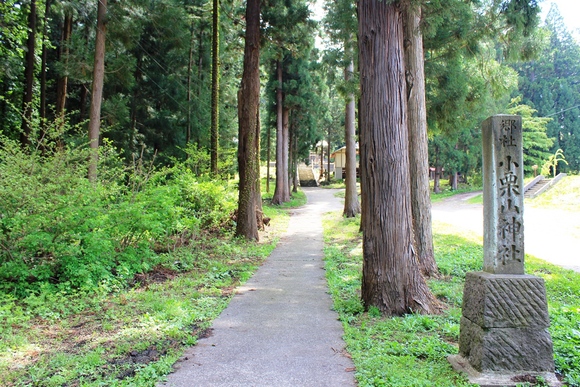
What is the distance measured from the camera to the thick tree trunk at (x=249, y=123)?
1198cm

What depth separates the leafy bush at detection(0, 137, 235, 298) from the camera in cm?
609

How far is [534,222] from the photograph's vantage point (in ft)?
57.4

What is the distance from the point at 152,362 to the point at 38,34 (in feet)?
62.1

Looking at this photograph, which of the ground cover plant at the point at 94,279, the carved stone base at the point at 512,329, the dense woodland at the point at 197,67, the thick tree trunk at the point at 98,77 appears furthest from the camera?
the thick tree trunk at the point at 98,77

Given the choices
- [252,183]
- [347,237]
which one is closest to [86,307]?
[252,183]

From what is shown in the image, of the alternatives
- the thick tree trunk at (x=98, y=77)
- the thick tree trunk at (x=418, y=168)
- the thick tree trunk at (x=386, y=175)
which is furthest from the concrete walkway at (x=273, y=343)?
the thick tree trunk at (x=98, y=77)

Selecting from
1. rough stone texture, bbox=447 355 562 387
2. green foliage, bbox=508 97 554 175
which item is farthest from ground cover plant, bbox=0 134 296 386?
green foliage, bbox=508 97 554 175

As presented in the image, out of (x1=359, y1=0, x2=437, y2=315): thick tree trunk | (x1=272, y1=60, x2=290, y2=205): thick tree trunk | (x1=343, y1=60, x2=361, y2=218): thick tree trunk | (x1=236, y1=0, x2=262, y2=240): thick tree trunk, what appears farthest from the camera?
(x1=272, y1=60, x2=290, y2=205): thick tree trunk

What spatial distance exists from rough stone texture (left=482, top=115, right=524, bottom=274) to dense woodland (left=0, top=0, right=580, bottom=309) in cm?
226

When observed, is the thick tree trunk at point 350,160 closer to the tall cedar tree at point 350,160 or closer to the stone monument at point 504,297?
the tall cedar tree at point 350,160

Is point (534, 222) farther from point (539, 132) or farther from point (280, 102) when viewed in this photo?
point (539, 132)

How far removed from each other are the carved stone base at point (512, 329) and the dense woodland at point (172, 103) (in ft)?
9.92

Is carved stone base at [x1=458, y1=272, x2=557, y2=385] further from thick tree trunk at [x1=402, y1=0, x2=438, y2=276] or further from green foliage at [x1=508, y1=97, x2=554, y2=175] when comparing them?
green foliage at [x1=508, y1=97, x2=554, y2=175]

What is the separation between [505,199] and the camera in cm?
365
